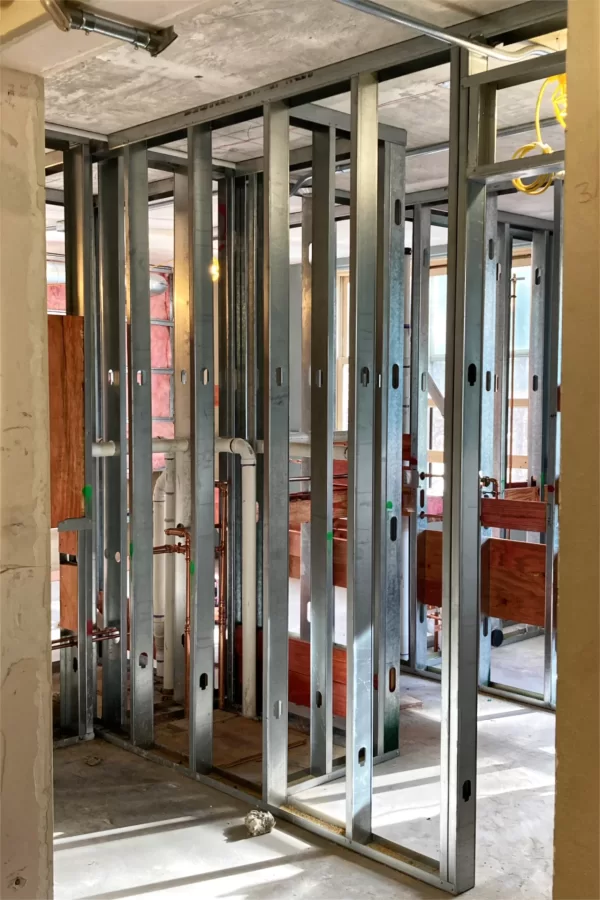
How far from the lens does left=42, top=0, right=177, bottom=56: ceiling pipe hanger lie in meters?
1.69

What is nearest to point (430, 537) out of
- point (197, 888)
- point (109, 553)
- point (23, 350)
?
point (109, 553)

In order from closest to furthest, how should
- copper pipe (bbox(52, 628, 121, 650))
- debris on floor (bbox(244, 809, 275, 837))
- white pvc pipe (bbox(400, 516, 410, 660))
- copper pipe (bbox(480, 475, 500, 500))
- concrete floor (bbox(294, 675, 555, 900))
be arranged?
concrete floor (bbox(294, 675, 555, 900)), debris on floor (bbox(244, 809, 275, 837)), copper pipe (bbox(52, 628, 121, 650)), copper pipe (bbox(480, 475, 500, 500)), white pvc pipe (bbox(400, 516, 410, 660))

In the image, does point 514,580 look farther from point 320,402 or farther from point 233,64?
point 233,64

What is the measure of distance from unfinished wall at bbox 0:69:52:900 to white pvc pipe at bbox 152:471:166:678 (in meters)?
2.42

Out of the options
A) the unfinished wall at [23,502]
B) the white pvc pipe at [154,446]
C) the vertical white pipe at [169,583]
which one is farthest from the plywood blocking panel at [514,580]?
the unfinished wall at [23,502]

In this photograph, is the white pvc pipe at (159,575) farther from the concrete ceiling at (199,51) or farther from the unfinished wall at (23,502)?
the unfinished wall at (23,502)

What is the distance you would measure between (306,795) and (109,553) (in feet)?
4.61

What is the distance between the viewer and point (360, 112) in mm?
2879

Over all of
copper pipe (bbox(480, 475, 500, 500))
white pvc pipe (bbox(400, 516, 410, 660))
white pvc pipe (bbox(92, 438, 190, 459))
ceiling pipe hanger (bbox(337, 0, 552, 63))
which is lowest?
white pvc pipe (bbox(400, 516, 410, 660))

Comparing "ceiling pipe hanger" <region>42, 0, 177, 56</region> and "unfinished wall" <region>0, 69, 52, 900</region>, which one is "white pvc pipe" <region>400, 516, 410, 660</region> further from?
"ceiling pipe hanger" <region>42, 0, 177, 56</region>

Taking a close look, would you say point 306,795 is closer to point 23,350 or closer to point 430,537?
point 430,537

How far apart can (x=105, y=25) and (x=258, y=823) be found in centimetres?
249

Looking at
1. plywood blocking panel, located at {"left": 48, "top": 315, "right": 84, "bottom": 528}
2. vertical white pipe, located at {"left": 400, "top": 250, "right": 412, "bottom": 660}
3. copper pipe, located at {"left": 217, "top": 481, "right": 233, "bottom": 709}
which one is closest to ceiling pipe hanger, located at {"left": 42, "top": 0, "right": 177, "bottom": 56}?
plywood blocking panel, located at {"left": 48, "top": 315, "right": 84, "bottom": 528}

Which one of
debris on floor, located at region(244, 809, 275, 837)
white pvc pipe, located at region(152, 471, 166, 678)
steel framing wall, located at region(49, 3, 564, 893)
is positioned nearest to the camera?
steel framing wall, located at region(49, 3, 564, 893)
